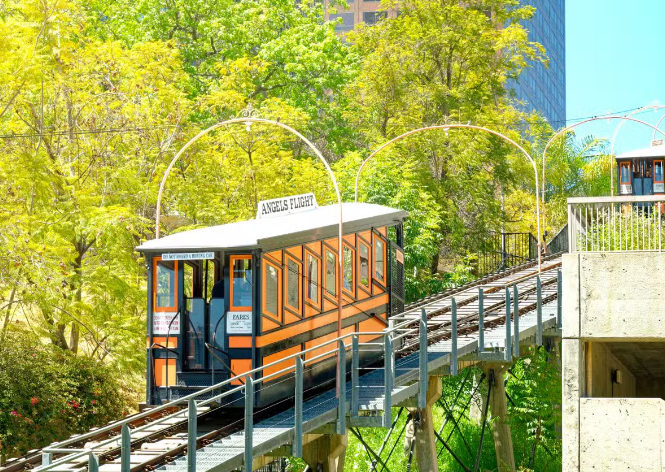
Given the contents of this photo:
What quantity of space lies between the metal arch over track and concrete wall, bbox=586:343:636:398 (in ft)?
5.17

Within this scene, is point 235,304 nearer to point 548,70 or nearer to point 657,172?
point 657,172

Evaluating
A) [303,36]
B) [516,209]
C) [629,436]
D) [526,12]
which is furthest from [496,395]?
[516,209]

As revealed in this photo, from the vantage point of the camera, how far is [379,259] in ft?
75.7

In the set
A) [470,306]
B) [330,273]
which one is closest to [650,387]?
[470,306]

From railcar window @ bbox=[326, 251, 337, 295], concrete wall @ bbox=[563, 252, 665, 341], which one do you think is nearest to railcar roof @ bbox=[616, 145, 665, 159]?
concrete wall @ bbox=[563, 252, 665, 341]

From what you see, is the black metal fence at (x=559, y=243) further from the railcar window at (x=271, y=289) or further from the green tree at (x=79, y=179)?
the railcar window at (x=271, y=289)

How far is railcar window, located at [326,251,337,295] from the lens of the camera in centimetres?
2041

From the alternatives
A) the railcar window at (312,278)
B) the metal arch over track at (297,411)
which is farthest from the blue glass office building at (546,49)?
the railcar window at (312,278)

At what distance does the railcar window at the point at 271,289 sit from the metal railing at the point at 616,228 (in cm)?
543

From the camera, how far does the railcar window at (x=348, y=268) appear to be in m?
21.3

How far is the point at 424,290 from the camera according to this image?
132ft

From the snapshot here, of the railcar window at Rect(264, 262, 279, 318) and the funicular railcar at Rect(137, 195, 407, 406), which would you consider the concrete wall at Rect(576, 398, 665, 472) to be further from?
the railcar window at Rect(264, 262, 279, 318)

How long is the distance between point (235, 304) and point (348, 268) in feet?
13.7

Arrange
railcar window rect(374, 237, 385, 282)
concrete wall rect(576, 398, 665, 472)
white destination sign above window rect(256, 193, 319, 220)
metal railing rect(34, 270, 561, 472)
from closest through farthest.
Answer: metal railing rect(34, 270, 561, 472), concrete wall rect(576, 398, 665, 472), white destination sign above window rect(256, 193, 319, 220), railcar window rect(374, 237, 385, 282)
